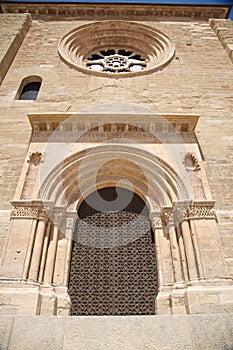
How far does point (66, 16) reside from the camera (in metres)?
11.5

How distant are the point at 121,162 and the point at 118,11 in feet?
28.4

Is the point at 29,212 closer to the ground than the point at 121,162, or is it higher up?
closer to the ground

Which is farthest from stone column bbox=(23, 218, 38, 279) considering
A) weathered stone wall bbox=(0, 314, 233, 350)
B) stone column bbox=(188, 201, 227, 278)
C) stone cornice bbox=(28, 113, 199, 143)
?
stone column bbox=(188, 201, 227, 278)

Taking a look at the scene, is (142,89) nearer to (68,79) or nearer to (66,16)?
(68,79)

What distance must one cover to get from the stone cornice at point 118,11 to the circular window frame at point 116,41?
79cm

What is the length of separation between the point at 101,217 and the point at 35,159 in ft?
5.66

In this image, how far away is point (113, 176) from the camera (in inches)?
239

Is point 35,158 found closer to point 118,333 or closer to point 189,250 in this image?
point 189,250

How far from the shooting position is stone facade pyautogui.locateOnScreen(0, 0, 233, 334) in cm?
430

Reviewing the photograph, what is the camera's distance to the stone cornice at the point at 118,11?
37.8 ft

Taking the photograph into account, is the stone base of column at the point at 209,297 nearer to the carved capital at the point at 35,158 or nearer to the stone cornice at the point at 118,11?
the carved capital at the point at 35,158

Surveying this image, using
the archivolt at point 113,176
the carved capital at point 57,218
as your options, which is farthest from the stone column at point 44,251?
the archivolt at point 113,176

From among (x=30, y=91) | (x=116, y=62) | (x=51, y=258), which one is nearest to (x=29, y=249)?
(x=51, y=258)

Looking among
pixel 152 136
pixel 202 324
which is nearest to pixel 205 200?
pixel 152 136
